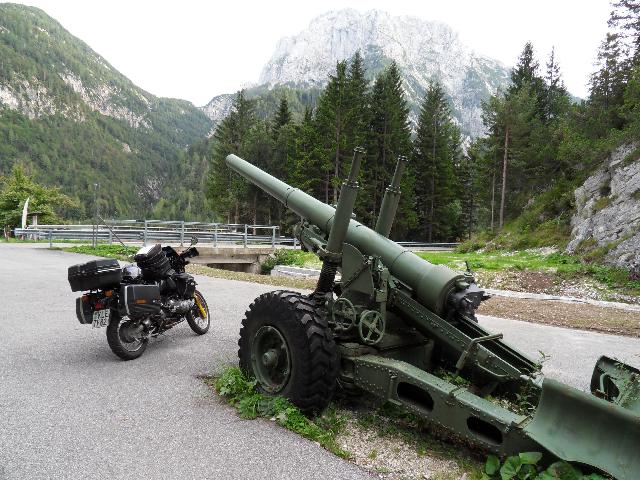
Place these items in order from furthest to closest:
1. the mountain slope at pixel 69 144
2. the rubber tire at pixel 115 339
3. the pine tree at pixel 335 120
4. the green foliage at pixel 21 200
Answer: the mountain slope at pixel 69 144 → the green foliage at pixel 21 200 → the pine tree at pixel 335 120 → the rubber tire at pixel 115 339

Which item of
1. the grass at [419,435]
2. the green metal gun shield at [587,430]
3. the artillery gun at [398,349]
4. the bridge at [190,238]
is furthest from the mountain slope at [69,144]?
the green metal gun shield at [587,430]

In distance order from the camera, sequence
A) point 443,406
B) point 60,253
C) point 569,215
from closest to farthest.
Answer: point 443,406 → point 60,253 → point 569,215

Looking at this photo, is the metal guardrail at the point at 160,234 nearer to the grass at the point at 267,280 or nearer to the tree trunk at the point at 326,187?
the grass at the point at 267,280

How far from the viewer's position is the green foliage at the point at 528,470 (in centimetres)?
272

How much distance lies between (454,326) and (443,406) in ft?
3.34

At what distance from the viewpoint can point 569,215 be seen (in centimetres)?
2330

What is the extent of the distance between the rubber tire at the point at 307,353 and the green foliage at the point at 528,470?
136cm

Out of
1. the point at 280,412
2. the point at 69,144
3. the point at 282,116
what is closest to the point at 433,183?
the point at 282,116

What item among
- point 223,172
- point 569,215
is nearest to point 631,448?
point 569,215

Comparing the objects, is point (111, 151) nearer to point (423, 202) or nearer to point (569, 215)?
point (423, 202)

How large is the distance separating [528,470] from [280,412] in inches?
76.8

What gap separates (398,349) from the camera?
451cm

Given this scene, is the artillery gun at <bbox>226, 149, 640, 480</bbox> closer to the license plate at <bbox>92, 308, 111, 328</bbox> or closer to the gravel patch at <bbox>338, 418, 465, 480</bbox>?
the gravel patch at <bbox>338, 418, 465, 480</bbox>

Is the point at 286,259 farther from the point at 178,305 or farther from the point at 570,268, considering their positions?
Result: the point at 178,305
